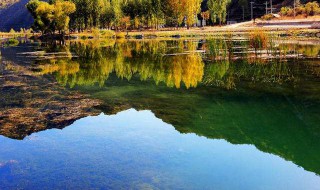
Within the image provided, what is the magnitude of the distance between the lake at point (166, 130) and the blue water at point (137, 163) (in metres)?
0.04

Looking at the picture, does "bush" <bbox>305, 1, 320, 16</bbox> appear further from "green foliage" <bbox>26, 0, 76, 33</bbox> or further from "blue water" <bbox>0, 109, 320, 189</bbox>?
"blue water" <bbox>0, 109, 320, 189</bbox>

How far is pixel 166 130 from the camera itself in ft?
57.1

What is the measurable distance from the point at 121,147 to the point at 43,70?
2535 cm

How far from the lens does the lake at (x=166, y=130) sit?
11867 mm

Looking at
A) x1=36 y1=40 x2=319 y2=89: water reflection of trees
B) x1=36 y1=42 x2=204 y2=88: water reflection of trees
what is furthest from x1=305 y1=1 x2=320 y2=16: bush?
x1=36 y1=42 x2=204 y2=88: water reflection of trees

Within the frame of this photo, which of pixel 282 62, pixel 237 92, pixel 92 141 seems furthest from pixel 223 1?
pixel 92 141

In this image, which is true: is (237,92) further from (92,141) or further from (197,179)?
(197,179)

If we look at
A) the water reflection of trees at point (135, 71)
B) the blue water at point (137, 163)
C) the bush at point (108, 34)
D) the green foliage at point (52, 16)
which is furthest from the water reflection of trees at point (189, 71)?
the green foliage at point (52, 16)

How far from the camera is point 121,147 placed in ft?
48.9

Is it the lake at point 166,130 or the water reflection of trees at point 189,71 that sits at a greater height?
the water reflection of trees at point 189,71

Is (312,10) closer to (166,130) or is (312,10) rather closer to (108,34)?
(108,34)

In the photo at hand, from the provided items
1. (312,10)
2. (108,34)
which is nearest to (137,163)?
A: (108,34)

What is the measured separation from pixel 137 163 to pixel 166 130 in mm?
4479

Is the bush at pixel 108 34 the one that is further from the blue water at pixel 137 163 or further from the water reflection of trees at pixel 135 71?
the blue water at pixel 137 163
